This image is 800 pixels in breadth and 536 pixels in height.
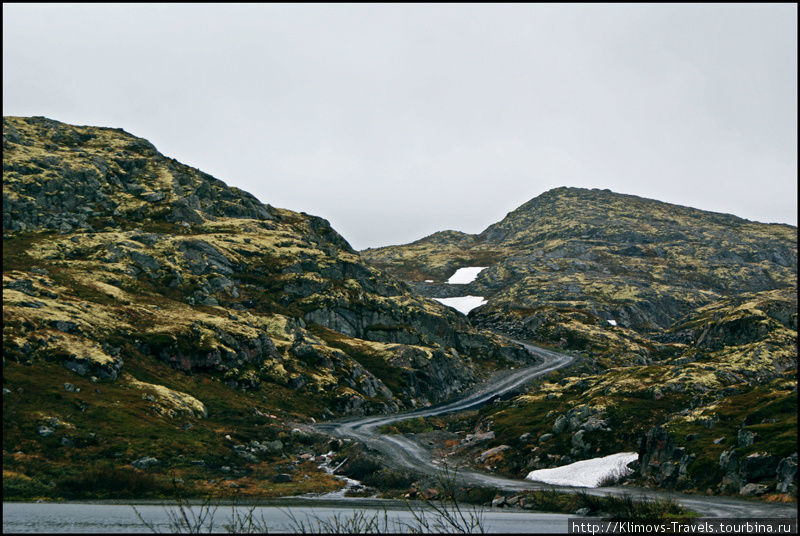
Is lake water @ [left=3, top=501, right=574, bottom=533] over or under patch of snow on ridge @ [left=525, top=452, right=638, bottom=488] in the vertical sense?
over

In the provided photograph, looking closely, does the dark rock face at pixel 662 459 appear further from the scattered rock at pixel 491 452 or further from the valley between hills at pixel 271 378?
the scattered rock at pixel 491 452

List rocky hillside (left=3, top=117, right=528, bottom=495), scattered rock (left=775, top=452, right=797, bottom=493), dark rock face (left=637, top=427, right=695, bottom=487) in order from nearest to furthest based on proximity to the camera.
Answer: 1. scattered rock (left=775, top=452, right=797, bottom=493)
2. dark rock face (left=637, top=427, right=695, bottom=487)
3. rocky hillside (left=3, top=117, right=528, bottom=495)

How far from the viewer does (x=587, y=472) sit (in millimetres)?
60969

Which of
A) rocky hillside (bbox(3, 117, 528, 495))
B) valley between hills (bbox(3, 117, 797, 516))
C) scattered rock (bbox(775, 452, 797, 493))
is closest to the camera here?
scattered rock (bbox(775, 452, 797, 493))

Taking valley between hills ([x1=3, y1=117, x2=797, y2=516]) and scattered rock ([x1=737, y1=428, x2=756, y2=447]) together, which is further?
valley between hills ([x1=3, y1=117, x2=797, y2=516])

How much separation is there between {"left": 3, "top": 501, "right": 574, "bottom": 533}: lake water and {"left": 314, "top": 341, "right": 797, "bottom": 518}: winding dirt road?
24.6ft

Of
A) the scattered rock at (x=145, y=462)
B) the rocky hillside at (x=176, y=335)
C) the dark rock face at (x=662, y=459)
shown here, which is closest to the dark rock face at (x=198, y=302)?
the rocky hillside at (x=176, y=335)

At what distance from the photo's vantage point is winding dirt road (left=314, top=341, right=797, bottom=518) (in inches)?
1598

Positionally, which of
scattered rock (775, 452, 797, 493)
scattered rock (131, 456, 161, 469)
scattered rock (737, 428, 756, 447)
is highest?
scattered rock (131, 456, 161, 469)

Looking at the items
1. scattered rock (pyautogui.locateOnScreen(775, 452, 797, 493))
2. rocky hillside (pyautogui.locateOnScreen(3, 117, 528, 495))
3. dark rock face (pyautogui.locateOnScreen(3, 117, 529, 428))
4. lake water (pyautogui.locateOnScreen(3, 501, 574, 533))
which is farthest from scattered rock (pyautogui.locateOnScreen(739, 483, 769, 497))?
dark rock face (pyautogui.locateOnScreen(3, 117, 529, 428))

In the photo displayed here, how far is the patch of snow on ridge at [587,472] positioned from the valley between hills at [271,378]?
1.78 meters

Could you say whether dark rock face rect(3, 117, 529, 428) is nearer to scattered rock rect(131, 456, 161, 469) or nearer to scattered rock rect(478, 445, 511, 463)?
scattered rock rect(131, 456, 161, 469)

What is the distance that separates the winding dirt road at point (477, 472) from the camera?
133ft

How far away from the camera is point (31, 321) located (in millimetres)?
80750
